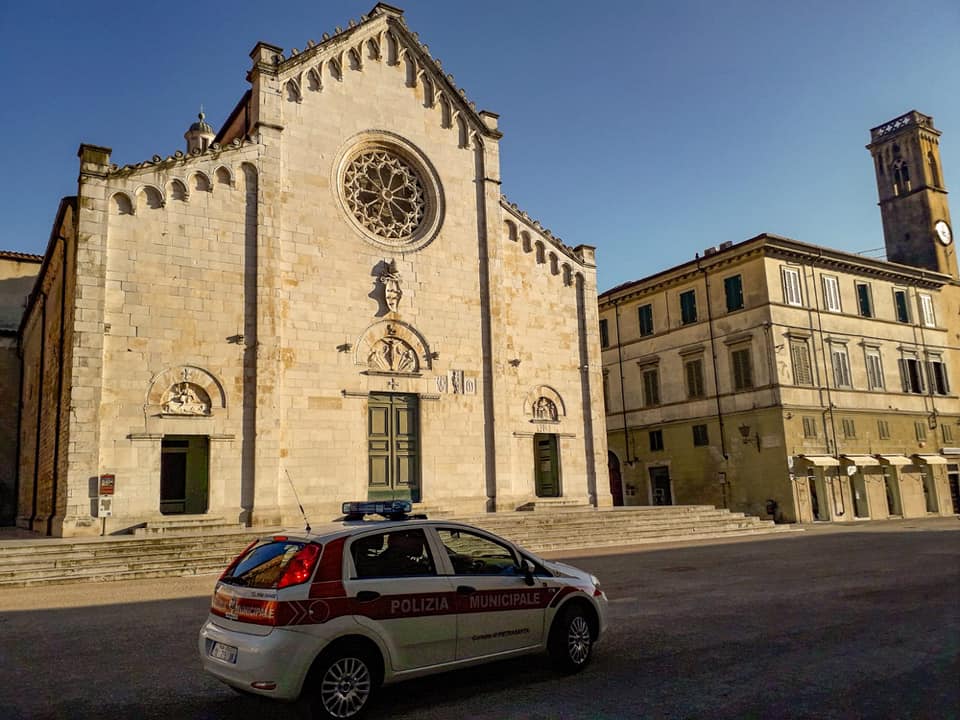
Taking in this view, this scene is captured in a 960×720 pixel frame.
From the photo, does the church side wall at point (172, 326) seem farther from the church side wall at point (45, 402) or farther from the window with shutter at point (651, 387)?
the window with shutter at point (651, 387)

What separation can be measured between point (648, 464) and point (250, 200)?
84.0ft

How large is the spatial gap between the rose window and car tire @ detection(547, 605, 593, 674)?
19273 mm

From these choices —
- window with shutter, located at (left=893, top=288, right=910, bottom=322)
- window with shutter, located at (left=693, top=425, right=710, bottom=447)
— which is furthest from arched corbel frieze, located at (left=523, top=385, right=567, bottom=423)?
window with shutter, located at (left=893, top=288, right=910, bottom=322)

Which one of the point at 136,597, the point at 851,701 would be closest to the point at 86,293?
the point at 136,597

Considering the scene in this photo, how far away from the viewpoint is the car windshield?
6.26 meters

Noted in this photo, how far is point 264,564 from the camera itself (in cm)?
652

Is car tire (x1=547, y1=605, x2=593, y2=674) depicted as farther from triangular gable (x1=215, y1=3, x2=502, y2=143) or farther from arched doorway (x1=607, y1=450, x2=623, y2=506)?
arched doorway (x1=607, y1=450, x2=623, y2=506)

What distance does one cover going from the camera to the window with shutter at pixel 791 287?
34875mm

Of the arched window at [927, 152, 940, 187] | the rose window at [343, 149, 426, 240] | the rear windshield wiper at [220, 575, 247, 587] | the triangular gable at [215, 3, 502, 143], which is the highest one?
the arched window at [927, 152, 940, 187]

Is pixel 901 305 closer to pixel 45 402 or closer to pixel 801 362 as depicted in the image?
pixel 801 362

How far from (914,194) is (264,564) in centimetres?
5269

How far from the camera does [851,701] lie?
237 inches

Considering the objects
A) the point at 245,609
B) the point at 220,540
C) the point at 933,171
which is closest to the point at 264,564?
the point at 245,609

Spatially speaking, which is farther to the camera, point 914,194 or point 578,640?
point 914,194
